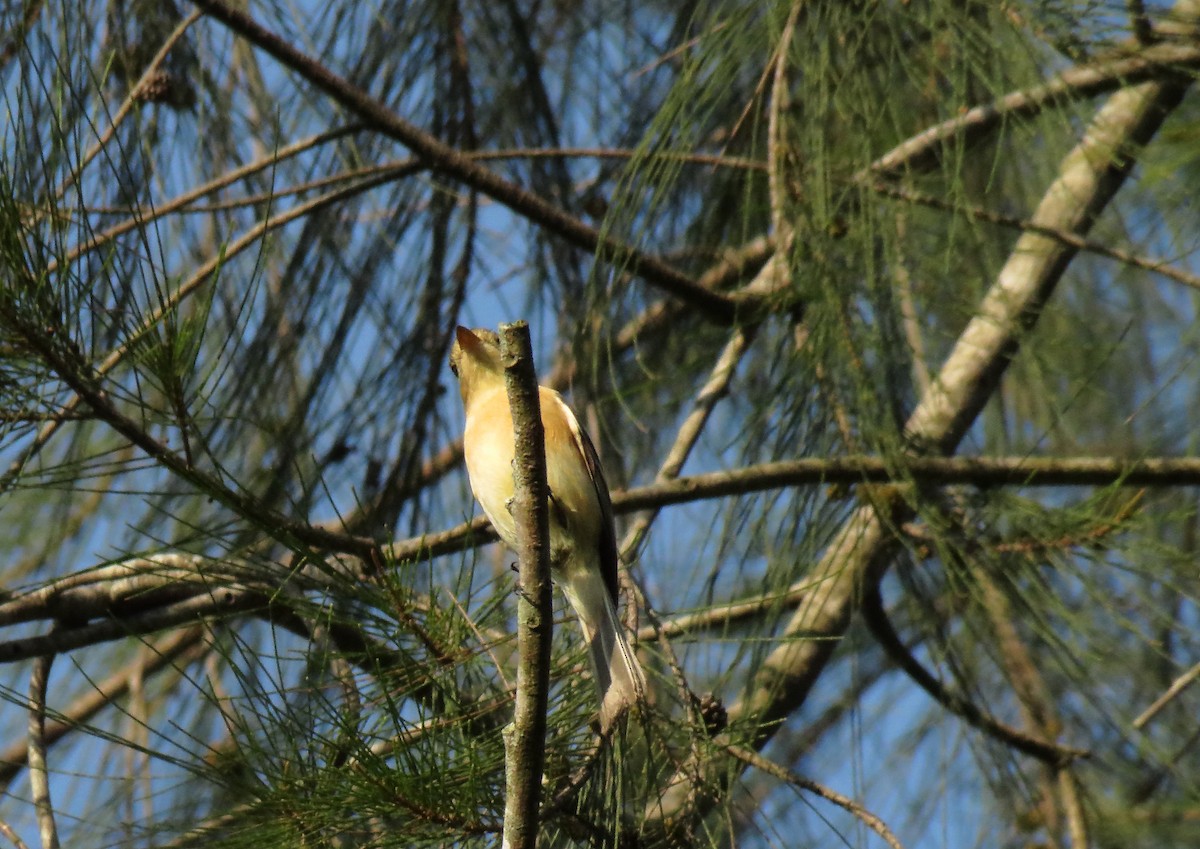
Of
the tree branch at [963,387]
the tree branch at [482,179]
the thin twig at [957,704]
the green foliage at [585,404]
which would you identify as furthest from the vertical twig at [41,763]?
the thin twig at [957,704]

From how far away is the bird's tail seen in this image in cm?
218

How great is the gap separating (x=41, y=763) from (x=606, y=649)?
1046 millimetres

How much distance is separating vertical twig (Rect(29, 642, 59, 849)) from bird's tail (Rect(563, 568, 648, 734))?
880 mm

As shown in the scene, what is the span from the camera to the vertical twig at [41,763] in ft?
7.99

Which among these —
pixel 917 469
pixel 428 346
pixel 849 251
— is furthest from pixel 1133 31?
pixel 428 346

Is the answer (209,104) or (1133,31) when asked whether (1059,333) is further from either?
(209,104)

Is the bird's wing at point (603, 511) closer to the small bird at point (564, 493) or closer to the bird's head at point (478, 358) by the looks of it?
the small bird at point (564, 493)

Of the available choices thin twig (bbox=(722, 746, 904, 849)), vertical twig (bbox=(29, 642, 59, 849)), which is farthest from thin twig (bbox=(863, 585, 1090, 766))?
vertical twig (bbox=(29, 642, 59, 849))

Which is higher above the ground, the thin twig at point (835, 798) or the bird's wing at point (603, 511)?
the bird's wing at point (603, 511)

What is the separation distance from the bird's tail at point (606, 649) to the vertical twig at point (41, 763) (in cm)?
88

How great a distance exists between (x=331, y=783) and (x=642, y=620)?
5.41 ft

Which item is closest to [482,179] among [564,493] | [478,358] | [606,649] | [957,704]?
[478,358]

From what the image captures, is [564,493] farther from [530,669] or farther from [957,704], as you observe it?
[957,704]

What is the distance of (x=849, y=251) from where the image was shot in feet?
9.50
